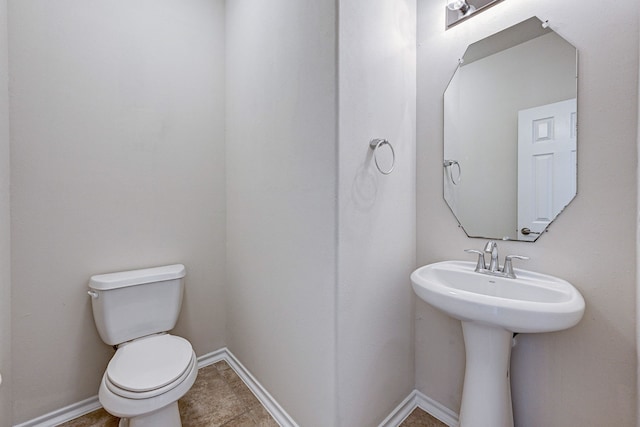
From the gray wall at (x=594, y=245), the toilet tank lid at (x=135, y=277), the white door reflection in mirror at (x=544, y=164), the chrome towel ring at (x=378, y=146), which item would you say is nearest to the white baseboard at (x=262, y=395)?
the toilet tank lid at (x=135, y=277)

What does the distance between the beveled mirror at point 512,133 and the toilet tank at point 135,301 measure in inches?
63.8

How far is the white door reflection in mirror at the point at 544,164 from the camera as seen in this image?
3.46ft

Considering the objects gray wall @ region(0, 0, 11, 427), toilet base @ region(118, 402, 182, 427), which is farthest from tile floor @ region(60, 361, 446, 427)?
gray wall @ region(0, 0, 11, 427)

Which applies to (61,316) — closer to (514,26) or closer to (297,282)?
(297,282)

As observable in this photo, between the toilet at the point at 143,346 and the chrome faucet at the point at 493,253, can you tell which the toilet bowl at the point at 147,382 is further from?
the chrome faucet at the point at 493,253

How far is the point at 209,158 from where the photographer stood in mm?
1859

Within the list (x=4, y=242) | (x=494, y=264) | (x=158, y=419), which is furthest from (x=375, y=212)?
(x=4, y=242)

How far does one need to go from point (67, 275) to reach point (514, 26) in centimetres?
245

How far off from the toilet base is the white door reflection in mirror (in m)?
1.71

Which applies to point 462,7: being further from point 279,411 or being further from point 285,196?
point 279,411

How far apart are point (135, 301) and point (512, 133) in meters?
2.04

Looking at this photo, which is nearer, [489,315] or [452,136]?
[489,315]

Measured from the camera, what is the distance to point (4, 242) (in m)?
1.21

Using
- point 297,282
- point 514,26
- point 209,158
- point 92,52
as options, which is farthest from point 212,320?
point 514,26
